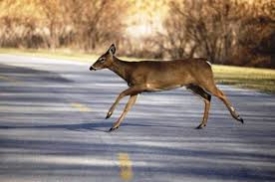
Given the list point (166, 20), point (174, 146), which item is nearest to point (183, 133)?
point (174, 146)

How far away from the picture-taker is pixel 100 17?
6078 centimetres

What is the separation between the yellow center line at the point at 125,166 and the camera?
1127 centimetres

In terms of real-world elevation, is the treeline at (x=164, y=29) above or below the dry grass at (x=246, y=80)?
below

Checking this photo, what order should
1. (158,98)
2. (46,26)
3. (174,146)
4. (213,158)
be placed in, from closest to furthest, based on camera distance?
(213,158), (174,146), (158,98), (46,26)

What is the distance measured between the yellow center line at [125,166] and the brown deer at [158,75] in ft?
10.2

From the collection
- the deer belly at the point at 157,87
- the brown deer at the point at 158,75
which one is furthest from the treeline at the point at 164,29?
the deer belly at the point at 157,87

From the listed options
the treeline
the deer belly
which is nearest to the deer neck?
the deer belly

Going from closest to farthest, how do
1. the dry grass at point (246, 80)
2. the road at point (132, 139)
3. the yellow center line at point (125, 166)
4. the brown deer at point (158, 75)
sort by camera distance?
the yellow center line at point (125, 166) < the road at point (132, 139) < the brown deer at point (158, 75) < the dry grass at point (246, 80)

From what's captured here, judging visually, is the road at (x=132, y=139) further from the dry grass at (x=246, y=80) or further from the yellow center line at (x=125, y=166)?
the dry grass at (x=246, y=80)

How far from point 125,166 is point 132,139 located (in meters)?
2.77

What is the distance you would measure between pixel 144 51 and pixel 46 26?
36.0ft

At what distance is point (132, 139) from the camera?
48.6 feet

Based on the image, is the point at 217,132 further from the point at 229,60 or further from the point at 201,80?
the point at 229,60

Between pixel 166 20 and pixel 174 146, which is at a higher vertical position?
pixel 174 146
